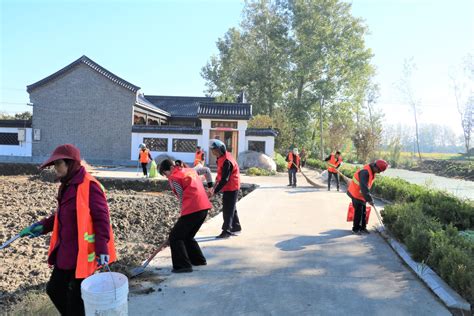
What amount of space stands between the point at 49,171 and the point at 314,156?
94.7ft

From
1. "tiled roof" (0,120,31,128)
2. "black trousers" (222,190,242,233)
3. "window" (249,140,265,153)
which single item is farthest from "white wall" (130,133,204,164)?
"black trousers" (222,190,242,233)

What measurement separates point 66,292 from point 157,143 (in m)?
23.8

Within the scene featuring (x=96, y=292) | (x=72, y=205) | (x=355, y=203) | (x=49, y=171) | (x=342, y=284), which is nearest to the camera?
(x=96, y=292)

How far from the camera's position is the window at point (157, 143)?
26.1 metres

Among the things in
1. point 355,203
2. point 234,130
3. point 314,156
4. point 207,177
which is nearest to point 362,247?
point 355,203

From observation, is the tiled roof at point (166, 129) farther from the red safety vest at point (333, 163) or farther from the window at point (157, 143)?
the red safety vest at point (333, 163)

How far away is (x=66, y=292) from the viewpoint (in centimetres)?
295

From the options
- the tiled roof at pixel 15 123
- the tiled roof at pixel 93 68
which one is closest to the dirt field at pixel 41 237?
the tiled roof at pixel 93 68

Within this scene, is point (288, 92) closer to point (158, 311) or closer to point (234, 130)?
point (234, 130)

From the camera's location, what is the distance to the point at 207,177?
6.00 m

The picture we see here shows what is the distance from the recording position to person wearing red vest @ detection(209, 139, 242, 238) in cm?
604

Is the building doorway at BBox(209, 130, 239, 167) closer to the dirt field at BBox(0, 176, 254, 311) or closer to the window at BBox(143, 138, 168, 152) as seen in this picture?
the window at BBox(143, 138, 168, 152)

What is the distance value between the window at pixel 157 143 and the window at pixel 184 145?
2.03 feet

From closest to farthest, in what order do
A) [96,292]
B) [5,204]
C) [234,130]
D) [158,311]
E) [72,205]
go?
[96,292] → [72,205] → [158,311] → [5,204] → [234,130]
